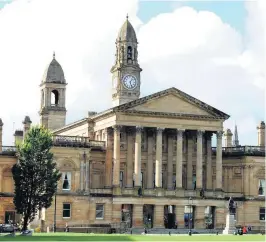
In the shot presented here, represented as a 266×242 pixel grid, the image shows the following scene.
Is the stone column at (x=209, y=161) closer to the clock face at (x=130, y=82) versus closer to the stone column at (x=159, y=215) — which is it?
the stone column at (x=159, y=215)

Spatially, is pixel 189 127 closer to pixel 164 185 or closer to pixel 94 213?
pixel 164 185

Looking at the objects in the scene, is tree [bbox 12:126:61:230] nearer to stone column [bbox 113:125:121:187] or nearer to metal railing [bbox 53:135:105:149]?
metal railing [bbox 53:135:105:149]

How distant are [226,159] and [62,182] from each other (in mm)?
23775

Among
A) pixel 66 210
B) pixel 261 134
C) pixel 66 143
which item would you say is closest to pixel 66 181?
pixel 66 210

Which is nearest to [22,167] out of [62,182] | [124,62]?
[62,182]

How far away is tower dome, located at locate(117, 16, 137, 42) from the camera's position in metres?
126

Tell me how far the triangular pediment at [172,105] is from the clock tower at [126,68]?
12.6 m

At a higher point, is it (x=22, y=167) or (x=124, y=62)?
(x=124, y=62)

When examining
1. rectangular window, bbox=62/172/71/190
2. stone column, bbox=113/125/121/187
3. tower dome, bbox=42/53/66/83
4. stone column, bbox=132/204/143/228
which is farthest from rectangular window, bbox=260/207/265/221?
tower dome, bbox=42/53/66/83

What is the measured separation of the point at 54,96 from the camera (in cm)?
13812

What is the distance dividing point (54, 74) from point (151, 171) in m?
27.4

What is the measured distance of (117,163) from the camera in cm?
11200

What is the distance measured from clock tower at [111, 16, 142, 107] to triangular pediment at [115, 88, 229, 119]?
497 inches

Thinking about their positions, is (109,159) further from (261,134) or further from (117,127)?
(261,134)
